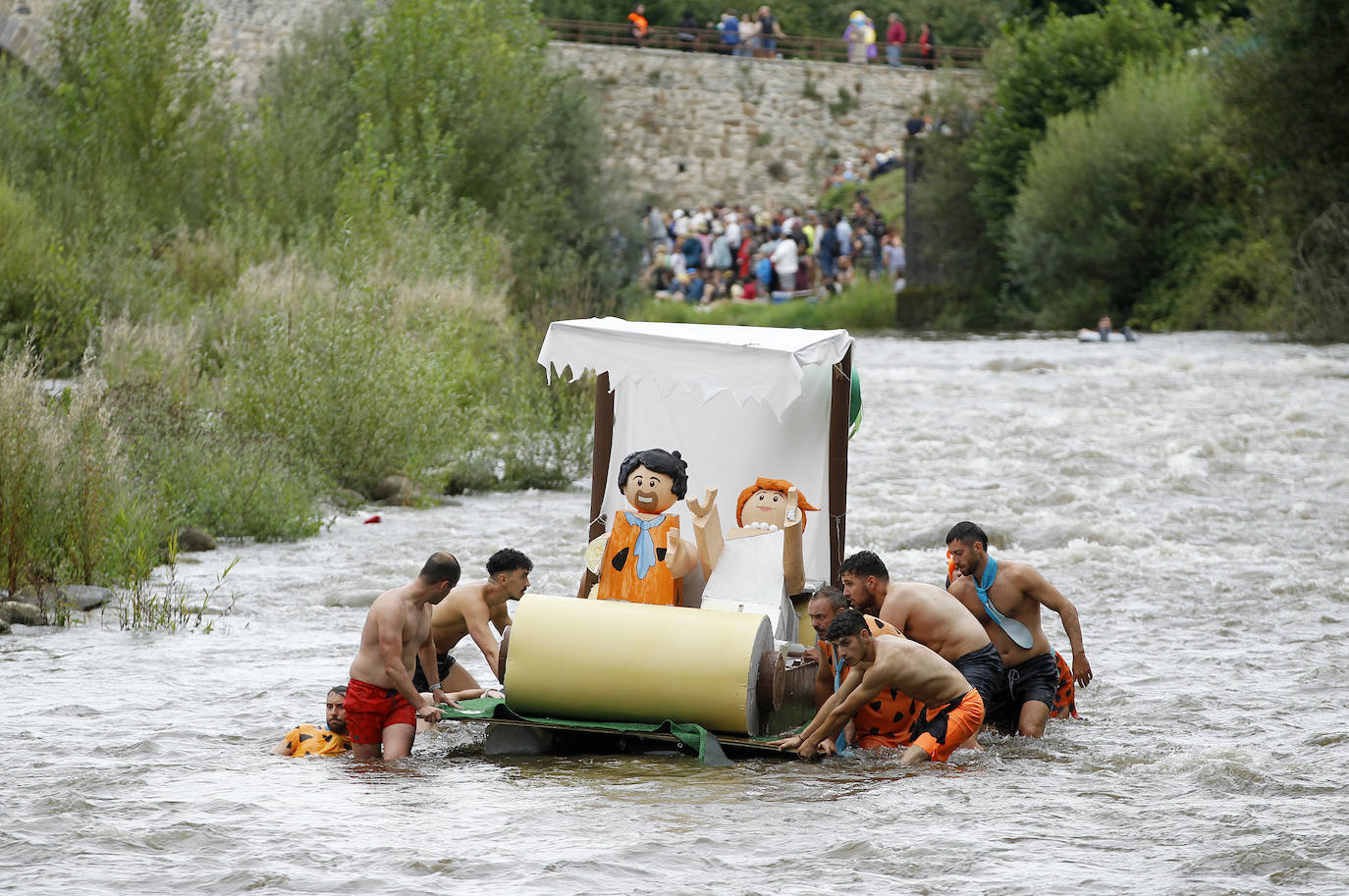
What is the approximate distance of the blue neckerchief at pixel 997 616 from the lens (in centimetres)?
921

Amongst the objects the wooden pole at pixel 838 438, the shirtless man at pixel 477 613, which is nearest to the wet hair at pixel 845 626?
the wooden pole at pixel 838 438

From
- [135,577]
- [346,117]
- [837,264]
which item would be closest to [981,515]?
[135,577]

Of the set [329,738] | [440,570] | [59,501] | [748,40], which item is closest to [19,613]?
[59,501]

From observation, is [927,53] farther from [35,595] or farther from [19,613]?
[19,613]

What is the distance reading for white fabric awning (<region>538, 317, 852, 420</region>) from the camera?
9.08 metres

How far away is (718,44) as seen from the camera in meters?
56.7

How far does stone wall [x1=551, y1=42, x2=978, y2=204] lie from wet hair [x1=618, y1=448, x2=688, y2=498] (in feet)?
146

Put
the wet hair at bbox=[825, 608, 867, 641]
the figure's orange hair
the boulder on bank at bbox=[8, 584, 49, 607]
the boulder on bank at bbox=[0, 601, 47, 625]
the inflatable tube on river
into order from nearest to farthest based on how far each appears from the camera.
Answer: the wet hair at bbox=[825, 608, 867, 641], the figure's orange hair, the boulder on bank at bbox=[0, 601, 47, 625], the boulder on bank at bbox=[8, 584, 49, 607], the inflatable tube on river

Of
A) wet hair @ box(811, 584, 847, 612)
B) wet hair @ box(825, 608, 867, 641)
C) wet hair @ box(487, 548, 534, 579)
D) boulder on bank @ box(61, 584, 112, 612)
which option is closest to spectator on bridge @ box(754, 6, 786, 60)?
boulder on bank @ box(61, 584, 112, 612)

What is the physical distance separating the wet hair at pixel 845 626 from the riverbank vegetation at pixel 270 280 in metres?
6.23

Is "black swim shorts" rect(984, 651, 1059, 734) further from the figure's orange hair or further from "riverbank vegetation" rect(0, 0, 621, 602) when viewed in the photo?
"riverbank vegetation" rect(0, 0, 621, 602)

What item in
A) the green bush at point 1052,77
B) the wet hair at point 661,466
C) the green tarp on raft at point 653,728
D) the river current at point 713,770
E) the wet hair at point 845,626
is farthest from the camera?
the green bush at point 1052,77

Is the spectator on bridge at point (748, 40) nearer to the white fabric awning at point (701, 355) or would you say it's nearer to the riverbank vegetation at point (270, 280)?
the riverbank vegetation at point (270, 280)

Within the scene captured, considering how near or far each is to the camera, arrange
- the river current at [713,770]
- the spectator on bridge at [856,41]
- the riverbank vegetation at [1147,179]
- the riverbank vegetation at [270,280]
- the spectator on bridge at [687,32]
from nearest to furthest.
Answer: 1. the river current at [713,770]
2. the riverbank vegetation at [270,280]
3. the riverbank vegetation at [1147,179]
4. the spectator on bridge at [687,32]
5. the spectator on bridge at [856,41]
